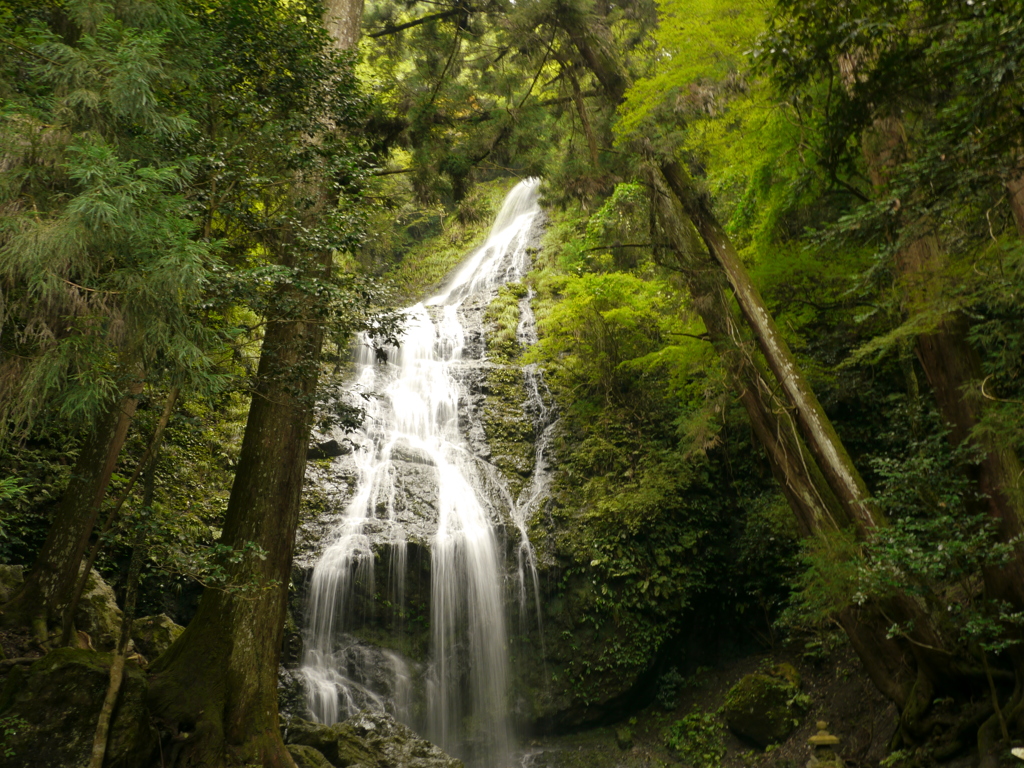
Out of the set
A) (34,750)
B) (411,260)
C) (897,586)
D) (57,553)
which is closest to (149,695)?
(34,750)

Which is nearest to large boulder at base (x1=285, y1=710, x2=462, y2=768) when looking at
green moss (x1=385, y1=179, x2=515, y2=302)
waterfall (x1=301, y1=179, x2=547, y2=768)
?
waterfall (x1=301, y1=179, x2=547, y2=768)

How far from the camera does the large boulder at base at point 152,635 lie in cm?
696

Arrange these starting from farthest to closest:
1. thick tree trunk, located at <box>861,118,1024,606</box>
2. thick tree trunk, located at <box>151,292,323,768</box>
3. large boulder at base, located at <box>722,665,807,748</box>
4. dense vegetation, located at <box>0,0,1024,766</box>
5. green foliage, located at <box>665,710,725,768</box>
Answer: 1. green foliage, located at <box>665,710,725,768</box>
2. large boulder at base, located at <box>722,665,807,748</box>
3. thick tree trunk, located at <box>861,118,1024,606</box>
4. thick tree trunk, located at <box>151,292,323,768</box>
5. dense vegetation, located at <box>0,0,1024,766</box>

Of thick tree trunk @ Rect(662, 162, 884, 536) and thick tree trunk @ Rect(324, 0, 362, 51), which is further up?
thick tree trunk @ Rect(324, 0, 362, 51)

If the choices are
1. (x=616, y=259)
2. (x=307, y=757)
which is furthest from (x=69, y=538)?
(x=616, y=259)

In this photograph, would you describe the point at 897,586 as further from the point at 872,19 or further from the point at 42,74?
the point at 42,74

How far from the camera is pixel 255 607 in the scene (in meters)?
5.46

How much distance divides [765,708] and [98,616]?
28.0 feet

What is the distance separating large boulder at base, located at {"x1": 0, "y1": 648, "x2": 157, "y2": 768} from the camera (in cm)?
438

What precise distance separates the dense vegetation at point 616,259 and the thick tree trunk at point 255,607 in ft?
0.08

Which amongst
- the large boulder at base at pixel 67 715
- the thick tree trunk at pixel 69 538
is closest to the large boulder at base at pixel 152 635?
the thick tree trunk at pixel 69 538

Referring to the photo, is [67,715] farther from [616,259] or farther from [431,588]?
[616,259]

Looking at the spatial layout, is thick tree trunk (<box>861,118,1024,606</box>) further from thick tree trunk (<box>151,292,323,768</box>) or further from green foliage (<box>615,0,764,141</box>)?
thick tree trunk (<box>151,292,323,768</box>)

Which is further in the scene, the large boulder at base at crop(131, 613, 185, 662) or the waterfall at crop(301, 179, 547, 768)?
the waterfall at crop(301, 179, 547, 768)
